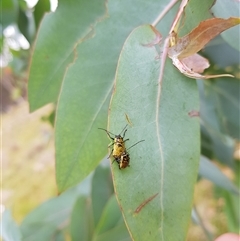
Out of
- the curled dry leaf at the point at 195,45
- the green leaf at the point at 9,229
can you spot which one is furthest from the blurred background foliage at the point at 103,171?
the curled dry leaf at the point at 195,45

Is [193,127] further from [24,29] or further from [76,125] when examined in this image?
[24,29]

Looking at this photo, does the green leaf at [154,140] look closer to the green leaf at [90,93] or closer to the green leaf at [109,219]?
the green leaf at [90,93]

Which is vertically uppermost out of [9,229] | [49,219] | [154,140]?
[154,140]

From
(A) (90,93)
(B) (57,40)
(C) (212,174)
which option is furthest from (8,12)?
(C) (212,174)

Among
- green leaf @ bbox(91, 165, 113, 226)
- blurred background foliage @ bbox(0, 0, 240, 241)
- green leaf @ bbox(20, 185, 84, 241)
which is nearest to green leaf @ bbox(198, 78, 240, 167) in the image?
blurred background foliage @ bbox(0, 0, 240, 241)

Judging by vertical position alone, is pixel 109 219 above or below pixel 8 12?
below

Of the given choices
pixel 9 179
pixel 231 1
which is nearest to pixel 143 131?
pixel 231 1

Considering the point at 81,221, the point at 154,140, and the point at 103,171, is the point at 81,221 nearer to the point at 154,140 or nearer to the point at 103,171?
the point at 103,171
